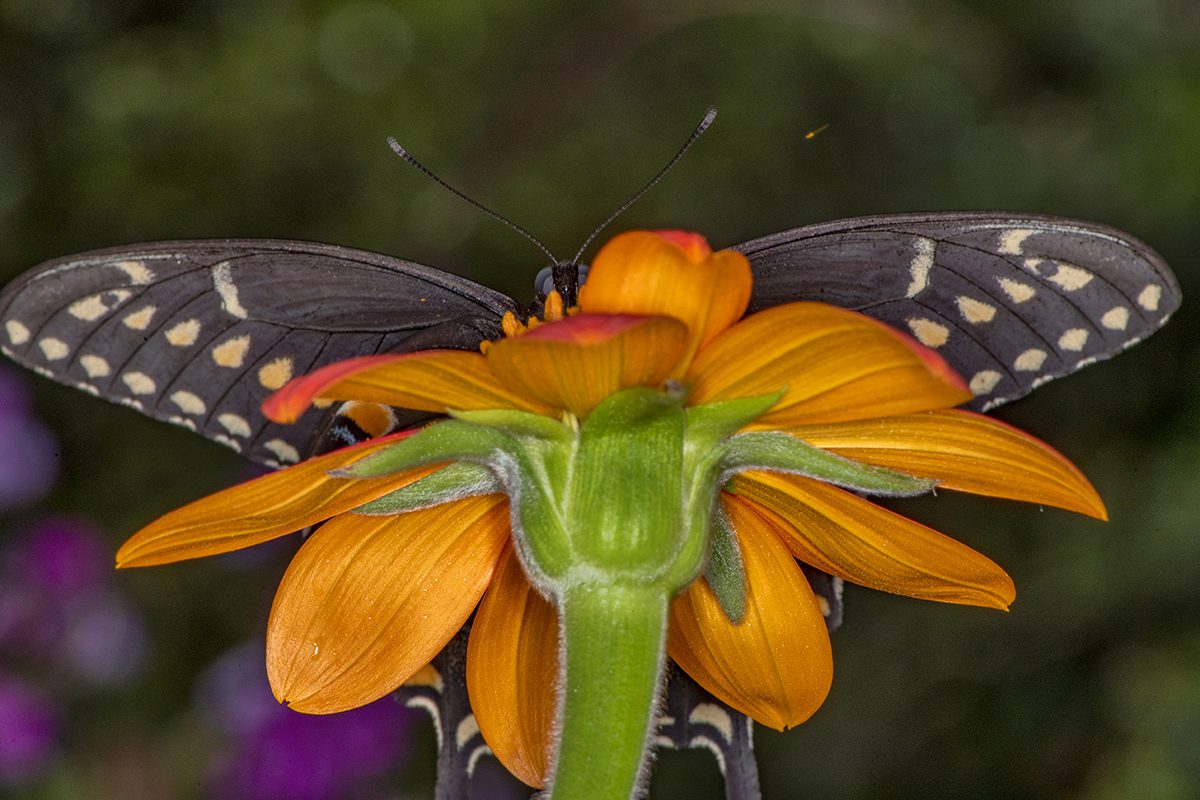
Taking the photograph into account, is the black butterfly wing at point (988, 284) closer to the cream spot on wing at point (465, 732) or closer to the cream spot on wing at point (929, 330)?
the cream spot on wing at point (929, 330)

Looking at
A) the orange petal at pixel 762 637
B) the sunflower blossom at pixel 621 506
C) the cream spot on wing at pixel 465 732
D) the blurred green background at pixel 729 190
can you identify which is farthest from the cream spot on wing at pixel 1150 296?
the blurred green background at pixel 729 190

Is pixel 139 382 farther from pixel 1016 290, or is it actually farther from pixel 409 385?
pixel 1016 290

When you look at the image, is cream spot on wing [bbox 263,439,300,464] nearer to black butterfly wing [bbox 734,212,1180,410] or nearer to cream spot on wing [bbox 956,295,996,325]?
black butterfly wing [bbox 734,212,1180,410]

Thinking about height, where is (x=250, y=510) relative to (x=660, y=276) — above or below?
below

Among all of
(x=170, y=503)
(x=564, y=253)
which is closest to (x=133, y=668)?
(x=170, y=503)

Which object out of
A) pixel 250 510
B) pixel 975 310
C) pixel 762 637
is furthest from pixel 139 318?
pixel 975 310
